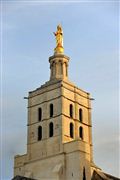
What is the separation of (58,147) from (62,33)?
16044mm

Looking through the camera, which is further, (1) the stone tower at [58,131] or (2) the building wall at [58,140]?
(1) the stone tower at [58,131]

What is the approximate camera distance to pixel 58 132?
5812 centimetres

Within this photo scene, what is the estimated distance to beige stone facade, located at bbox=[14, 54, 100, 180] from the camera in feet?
182

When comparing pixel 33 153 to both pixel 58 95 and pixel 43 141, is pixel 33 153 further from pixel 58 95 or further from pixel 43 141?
pixel 58 95

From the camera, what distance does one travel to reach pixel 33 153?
6006 cm

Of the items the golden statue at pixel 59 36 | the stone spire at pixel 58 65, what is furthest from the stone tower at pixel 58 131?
the golden statue at pixel 59 36

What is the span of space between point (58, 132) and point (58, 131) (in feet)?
0.46

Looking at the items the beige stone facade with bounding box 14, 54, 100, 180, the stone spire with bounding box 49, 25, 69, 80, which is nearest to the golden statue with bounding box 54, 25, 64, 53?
the stone spire with bounding box 49, 25, 69, 80

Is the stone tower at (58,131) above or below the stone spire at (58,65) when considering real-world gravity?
below

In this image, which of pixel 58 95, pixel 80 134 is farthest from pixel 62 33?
pixel 80 134

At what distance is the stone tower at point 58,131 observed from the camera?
55581 millimetres

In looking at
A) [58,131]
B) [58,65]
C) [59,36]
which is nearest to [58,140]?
[58,131]

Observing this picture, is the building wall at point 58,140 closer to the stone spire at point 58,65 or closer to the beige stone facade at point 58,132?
the beige stone facade at point 58,132

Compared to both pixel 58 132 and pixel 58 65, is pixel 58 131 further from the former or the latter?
pixel 58 65
